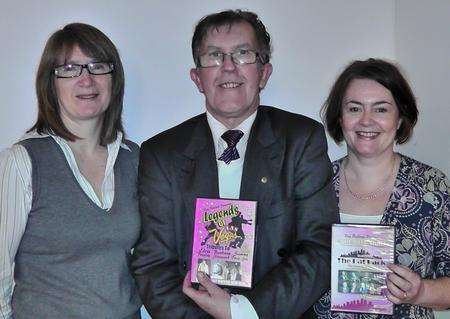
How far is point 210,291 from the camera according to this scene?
172 centimetres

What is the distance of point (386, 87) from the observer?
2.13 m

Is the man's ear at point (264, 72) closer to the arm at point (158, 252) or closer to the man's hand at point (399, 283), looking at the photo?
the arm at point (158, 252)

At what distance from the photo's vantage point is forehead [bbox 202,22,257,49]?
197cm

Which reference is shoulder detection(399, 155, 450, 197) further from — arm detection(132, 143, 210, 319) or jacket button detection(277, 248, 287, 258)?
arm detection(132, 143, 210, 319)

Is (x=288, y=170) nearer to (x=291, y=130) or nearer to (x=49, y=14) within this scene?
(x=291, y=130)

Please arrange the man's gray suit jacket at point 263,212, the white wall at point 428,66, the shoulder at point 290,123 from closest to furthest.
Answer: the man's gray suit jacket at point 263,212 → the shoulder at point 290,123 → the white wall at point 428,66

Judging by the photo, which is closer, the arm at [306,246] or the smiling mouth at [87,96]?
the arm at [306,246]

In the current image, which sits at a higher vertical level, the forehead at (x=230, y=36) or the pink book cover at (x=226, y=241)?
the forehead at (x=230, y=36)

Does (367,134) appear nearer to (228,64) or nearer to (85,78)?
(228,64)

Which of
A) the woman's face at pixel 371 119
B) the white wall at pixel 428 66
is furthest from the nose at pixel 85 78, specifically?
the white wall at pixel 428 66

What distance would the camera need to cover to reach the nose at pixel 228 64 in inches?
76.9

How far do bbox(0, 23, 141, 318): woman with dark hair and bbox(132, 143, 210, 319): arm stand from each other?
0.43 feet

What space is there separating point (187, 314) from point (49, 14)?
1952 millimetres

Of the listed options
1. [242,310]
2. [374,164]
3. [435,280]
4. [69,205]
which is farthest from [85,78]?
[435,280]
